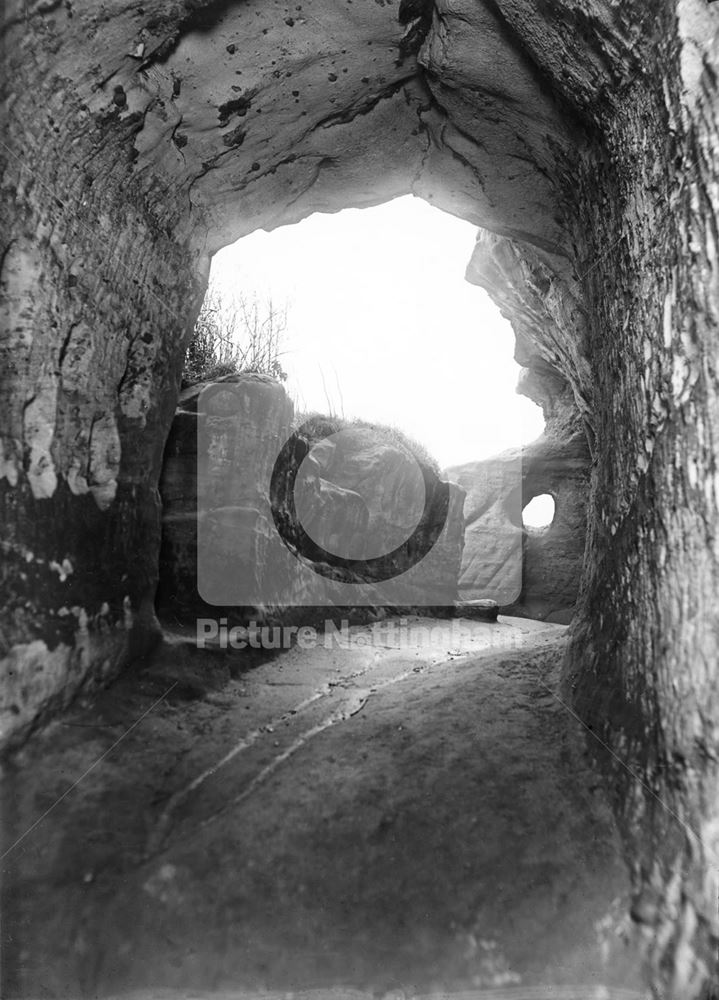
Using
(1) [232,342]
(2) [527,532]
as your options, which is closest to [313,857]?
(1) [232,342]

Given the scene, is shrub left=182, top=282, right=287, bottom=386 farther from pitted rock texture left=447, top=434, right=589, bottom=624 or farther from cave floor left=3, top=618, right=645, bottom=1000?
pitted rock texture left=447, top=434, right=589, bottom=624

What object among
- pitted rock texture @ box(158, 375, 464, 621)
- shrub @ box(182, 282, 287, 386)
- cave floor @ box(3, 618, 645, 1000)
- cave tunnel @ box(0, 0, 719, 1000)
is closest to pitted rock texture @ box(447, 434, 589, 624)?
pitted rock texture @ box(158, 375, 464, 621)

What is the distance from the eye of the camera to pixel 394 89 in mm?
3152

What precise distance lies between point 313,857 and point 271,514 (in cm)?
287

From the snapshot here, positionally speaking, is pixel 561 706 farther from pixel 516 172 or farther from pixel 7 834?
pixel 516 172

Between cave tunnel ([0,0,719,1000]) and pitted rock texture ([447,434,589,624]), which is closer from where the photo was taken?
cave tunnel ([0,0,719,1000])

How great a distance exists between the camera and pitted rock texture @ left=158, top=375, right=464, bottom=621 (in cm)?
392

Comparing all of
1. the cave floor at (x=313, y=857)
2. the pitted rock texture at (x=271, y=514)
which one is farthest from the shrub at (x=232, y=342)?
the cave floor at (x=313, y=857)

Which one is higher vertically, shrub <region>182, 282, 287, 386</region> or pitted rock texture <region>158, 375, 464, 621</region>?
shrub <region>182, 282, 287, 386</region>

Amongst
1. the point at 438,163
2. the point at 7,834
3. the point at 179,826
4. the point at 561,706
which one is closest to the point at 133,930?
the point at 179,826

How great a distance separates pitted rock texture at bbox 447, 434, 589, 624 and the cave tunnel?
7746 millimetres

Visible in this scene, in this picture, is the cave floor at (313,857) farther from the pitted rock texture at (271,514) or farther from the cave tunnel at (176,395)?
the pitted rock texture at (271,514)

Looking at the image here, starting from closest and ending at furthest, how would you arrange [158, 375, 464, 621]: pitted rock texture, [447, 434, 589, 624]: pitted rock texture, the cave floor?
the cave floor, [158, 375, 464, 621]: pitted rock texture, [447, 434, 589, 624]: pitted rock texture

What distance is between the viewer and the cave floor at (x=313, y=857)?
5.37 feet
